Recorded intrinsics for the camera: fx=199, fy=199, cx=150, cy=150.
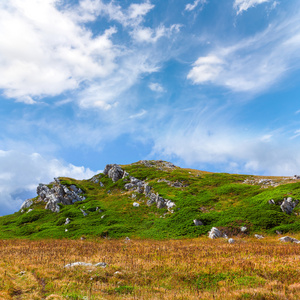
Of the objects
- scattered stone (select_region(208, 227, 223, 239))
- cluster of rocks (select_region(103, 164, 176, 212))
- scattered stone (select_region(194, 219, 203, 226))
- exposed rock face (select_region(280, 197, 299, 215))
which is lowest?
scattered stone (select_region(208, 227, 223, 239))

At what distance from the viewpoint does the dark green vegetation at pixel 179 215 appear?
3655 cm

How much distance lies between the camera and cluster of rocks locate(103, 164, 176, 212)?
169 ft

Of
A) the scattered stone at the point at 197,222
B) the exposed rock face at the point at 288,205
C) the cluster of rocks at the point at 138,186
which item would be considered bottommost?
the scattered stone at the point at 197,222

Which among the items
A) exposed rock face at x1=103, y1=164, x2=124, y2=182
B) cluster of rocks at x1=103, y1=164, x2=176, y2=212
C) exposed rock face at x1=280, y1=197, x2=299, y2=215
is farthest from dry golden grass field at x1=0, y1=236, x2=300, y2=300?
exposed rock face at x1=103, y1=164, x2=124, y2=182

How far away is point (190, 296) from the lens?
10633 millimetres

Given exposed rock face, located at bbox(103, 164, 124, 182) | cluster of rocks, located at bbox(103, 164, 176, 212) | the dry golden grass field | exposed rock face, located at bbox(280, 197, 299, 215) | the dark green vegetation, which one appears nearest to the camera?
the dry golden grass field

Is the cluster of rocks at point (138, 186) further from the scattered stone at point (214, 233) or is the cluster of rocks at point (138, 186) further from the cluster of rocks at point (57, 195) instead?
the cluster of rocks at point (57, 195)

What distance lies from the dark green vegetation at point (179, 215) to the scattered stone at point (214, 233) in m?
1.46

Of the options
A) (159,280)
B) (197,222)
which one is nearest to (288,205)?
(197,222)

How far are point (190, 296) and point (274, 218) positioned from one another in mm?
32360

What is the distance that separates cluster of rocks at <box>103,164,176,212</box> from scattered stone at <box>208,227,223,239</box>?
14952 mm

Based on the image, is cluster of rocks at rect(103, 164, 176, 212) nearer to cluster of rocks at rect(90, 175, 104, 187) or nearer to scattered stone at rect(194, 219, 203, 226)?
cluster of rocks at rect(90, 175, 104, 187)

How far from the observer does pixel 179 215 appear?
142 feet

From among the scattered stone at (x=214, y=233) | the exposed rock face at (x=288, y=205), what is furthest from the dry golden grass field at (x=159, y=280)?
the exposed rock face at (x=288, y=205)
